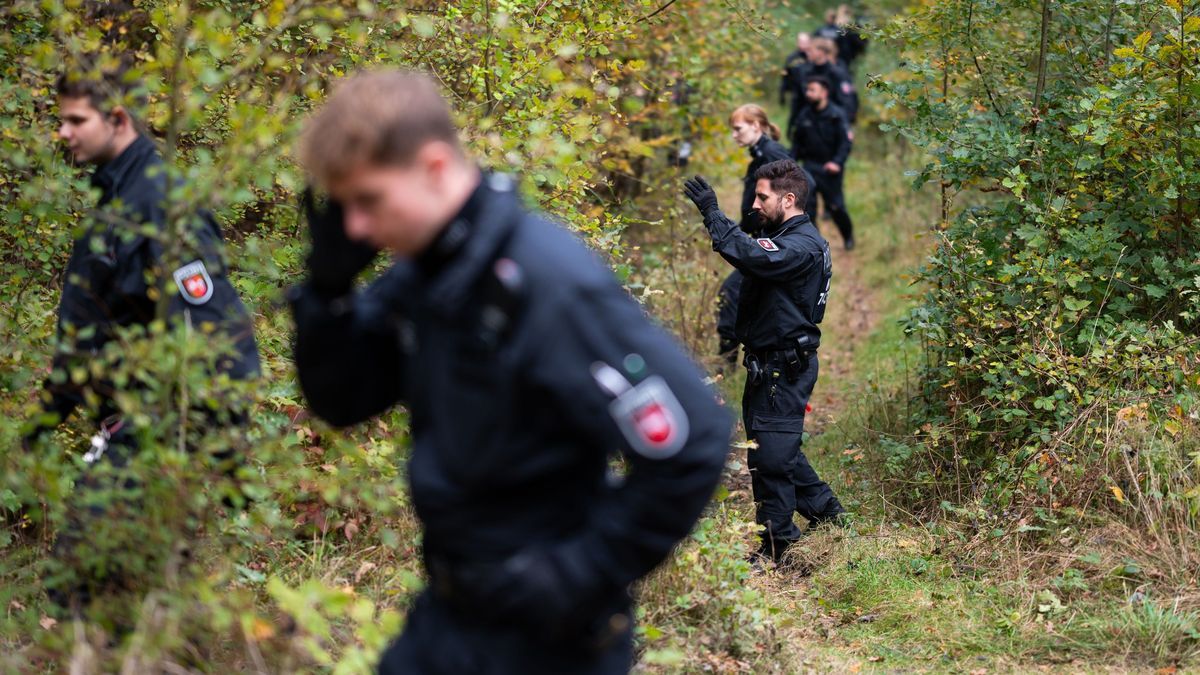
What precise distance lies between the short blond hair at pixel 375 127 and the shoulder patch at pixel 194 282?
4.34ft

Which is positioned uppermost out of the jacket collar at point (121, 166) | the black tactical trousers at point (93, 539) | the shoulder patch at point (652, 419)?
the shoulder patch at point (652, 419)

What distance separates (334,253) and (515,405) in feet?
1.89

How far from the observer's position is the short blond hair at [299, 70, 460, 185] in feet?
7.06

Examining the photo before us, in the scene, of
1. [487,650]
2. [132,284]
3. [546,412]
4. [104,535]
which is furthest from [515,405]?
[132,284]

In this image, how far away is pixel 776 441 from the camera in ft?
19.7

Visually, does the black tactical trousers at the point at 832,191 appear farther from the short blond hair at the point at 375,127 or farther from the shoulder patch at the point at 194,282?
the short blond hair at the point at 375,127

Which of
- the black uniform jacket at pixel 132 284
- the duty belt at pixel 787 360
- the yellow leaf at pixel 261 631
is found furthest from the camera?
the duty belt at pixel 787 360

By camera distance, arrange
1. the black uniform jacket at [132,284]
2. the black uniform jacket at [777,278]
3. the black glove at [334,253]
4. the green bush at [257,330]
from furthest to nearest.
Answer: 1. the black uniform jacket at [777,278]
2. the black uniform jacket at [132,284]
3. the green bush at [257,330]
4. the black glove at [334,253]

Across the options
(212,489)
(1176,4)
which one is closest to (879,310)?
(1176,4)

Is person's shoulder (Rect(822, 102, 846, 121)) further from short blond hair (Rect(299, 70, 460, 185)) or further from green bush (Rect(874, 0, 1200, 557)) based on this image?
short blond hair (Rect(299, 70, 460, 185))

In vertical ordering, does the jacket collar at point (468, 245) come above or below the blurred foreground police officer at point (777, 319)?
above

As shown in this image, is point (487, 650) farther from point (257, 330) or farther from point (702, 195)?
point (702, 195)

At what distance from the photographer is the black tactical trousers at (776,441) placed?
6.00 metres

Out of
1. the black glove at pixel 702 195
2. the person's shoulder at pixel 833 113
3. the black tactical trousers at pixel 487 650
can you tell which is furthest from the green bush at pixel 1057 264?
the person's shoulder at pixel 833 113
